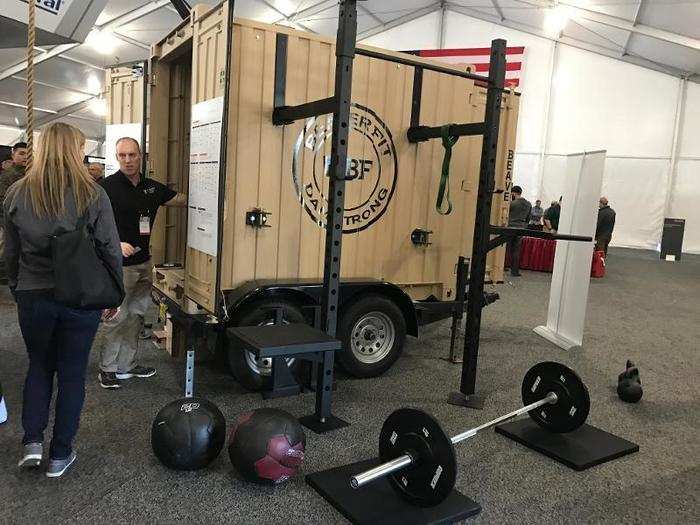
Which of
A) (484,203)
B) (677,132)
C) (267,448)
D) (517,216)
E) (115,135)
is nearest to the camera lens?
(267,448)

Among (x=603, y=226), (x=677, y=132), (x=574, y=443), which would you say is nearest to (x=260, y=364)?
(x=574, y=443)

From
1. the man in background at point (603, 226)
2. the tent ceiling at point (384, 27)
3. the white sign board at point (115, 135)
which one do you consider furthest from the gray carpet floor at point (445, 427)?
the tent ceiling at point (384, 27)

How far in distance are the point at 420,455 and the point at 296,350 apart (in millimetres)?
754

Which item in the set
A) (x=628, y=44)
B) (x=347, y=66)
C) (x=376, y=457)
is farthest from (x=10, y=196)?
(x=628, y=44)

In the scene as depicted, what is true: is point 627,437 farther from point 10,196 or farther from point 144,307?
point 10,196

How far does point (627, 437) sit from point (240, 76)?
129 inches

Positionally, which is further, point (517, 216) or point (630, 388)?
point (517, 216)

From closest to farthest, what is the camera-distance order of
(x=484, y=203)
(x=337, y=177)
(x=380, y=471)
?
1. (x=380, y=471)
2. (x=337, y=177)
3. (x=484, y=203)

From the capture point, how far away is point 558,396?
3.28 m

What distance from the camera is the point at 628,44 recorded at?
1404 centimetres

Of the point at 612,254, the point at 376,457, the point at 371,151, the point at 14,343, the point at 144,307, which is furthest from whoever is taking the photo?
the point at 612,254

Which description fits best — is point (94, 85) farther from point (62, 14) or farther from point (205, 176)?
point (205, 176)

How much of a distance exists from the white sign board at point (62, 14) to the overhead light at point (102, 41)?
381 inches

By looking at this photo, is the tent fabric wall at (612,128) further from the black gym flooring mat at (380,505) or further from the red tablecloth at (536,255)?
the black gym flooring mat at (380,505)
